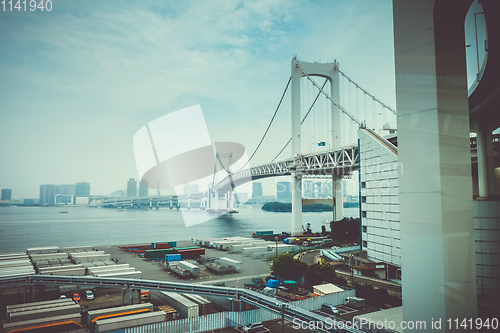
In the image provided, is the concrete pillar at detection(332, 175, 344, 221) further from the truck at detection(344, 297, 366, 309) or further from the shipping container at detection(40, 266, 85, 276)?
the shipping container at detection(40, 266, 85, 276)

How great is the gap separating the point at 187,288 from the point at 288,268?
4.88 meters

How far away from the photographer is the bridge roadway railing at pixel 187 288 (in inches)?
310

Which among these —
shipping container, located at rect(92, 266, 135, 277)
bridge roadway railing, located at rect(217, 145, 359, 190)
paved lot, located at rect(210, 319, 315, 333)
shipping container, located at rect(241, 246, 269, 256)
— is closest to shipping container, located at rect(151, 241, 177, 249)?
shipping container, located at rect(241, 246, 269, 256)

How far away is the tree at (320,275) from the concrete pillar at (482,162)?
6587 millimetres

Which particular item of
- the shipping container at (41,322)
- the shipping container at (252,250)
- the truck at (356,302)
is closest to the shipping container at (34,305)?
the shipping container at (41,322)

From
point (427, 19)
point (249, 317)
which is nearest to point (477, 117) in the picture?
point (427, 19)

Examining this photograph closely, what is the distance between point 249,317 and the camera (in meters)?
9.83

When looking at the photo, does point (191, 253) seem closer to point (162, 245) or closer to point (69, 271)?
point (162, 245)

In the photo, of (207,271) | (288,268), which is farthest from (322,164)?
(288,268)

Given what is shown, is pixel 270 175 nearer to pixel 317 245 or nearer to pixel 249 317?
pixel 317 245

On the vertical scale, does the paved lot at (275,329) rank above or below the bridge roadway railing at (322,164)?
below

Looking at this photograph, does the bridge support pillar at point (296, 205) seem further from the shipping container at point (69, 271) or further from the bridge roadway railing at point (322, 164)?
the shipping container at point (69, 271)

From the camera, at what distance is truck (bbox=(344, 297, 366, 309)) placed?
11164 mm

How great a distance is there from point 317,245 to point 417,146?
25.7 m
